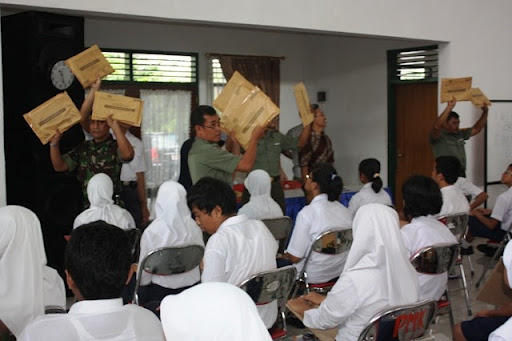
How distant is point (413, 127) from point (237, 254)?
623 centimetres

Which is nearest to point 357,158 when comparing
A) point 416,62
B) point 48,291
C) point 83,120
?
point 416,62

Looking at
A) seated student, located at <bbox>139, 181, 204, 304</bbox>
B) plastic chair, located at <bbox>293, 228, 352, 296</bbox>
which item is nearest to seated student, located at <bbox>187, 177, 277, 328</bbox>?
seated student, located at <bbox>139, 181, 204, 304</bbox>

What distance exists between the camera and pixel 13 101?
17.6 feet

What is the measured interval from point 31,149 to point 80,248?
3.49m

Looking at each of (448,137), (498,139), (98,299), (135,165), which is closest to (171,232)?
(98,299)

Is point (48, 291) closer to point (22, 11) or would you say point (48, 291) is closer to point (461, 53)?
point (22, 11)

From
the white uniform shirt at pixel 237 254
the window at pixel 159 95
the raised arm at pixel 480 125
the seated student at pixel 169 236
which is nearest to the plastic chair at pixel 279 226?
the seated student at pixel 169 236

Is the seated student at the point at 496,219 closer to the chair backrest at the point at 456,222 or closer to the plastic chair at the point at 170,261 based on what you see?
the chair backrest at the point at 456,222

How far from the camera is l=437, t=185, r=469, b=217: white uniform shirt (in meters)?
5.07

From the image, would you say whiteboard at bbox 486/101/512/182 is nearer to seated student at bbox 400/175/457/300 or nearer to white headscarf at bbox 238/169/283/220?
white headscarf at bbox 238/169/283/220

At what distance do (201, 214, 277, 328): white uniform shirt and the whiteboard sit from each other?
5.86 m

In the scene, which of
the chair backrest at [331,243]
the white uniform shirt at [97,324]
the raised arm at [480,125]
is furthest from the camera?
the raised arm at [480,125]

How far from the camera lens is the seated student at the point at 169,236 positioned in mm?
3680

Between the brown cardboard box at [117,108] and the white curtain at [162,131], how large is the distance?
4.03 m
